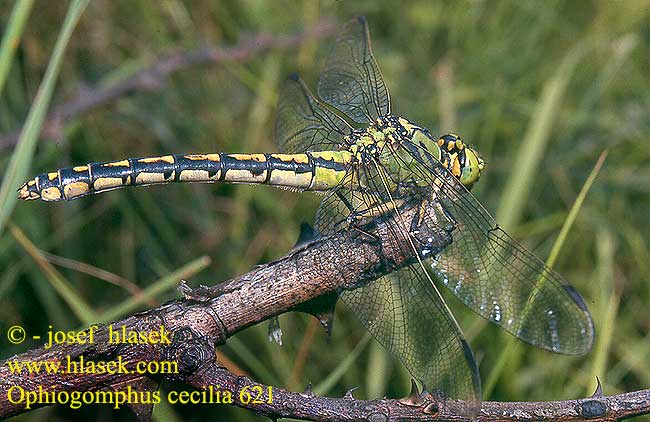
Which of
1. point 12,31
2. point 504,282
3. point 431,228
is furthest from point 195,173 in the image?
point 504,282

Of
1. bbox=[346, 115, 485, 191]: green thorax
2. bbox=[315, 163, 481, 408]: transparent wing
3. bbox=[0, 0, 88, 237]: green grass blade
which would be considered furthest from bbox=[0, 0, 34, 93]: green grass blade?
bbox=[346, 115, 485, 191]: green thorax

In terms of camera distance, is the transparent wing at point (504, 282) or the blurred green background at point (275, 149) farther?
the blurred green background at point (275, 149)

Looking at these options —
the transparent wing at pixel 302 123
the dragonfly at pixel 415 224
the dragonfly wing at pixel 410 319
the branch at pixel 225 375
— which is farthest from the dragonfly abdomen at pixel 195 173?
the branch at pixel 225 375

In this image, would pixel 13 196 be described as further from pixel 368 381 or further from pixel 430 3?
pixel 430 3

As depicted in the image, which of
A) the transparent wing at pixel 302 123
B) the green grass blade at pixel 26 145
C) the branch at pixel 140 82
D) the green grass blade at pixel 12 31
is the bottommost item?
the green grass blade at pixel 26 145

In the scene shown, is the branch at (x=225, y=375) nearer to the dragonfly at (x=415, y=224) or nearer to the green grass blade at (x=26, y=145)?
the dragonfly at (x=415, y=224)

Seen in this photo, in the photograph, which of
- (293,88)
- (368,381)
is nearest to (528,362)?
(368,381)

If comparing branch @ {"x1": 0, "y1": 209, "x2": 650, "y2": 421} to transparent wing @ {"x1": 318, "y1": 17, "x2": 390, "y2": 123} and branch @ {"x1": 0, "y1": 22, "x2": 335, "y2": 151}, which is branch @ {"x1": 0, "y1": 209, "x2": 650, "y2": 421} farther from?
branch @ {"x1": 0, "y1": 22, "x2": 335, "y2": 151}

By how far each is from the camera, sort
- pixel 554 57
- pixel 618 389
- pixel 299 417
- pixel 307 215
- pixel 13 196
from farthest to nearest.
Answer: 1. pixel 554 57
2. pixel 307 215
3. pixel 618 389
4. pixel 13 196
5. pixel 299 417
